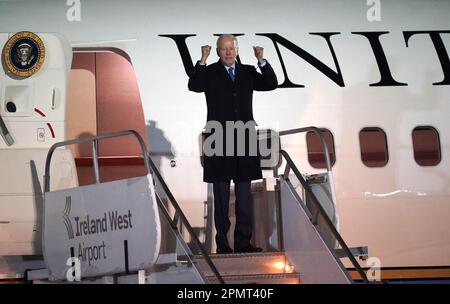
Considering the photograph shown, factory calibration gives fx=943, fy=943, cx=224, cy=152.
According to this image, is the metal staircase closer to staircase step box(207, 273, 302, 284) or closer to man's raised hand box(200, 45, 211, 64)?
staircase step box(207, 273, 302, 284)

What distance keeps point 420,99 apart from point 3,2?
3.59 metres

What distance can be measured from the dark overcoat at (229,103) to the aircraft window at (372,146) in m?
0.99

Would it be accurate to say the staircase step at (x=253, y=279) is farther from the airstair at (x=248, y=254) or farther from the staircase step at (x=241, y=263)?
the staircase step at (x=241, y=263)

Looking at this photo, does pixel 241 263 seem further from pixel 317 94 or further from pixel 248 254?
pixel 317 94

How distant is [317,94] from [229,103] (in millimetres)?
873

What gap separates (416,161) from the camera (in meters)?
7.98

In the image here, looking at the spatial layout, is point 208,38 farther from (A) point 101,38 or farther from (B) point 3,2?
(B) point 3,2

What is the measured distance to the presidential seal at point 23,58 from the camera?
760 cm

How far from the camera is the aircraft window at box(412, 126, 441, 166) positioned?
799 centimetres

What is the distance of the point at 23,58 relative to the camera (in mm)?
7609

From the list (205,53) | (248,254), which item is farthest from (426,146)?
(205,53)

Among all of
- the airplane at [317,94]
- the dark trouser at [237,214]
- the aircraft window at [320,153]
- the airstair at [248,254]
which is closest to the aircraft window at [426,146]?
the airplane at [317,94]

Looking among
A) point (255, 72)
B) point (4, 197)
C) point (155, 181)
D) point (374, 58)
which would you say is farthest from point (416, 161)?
point (4, 197)

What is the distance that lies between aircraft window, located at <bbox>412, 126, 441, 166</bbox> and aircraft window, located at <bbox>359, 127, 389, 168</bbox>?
0.90ft
